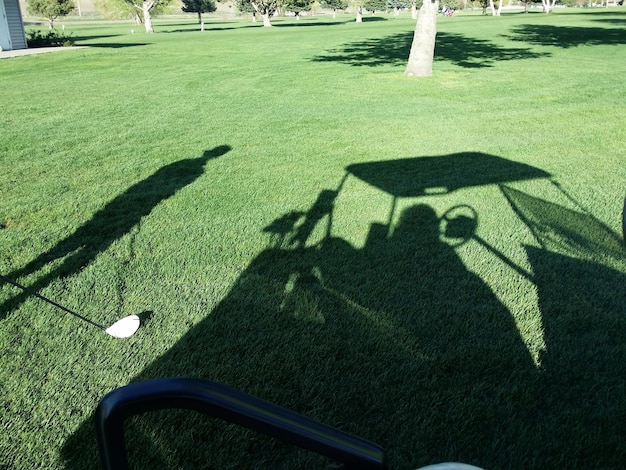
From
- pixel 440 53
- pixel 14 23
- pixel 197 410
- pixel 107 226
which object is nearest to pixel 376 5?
pixel 14 23

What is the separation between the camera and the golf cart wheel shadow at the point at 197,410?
37.2 inches

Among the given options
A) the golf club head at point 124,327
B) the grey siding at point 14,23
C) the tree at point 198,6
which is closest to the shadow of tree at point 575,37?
the golf club head at point 124,327

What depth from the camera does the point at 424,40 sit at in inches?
551

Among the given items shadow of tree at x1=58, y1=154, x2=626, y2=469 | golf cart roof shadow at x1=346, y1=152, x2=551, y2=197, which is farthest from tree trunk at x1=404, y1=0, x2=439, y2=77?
shadow of tree at x1=58, y1=154, x2=626, y2=469

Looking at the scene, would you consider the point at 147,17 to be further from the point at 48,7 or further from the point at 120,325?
the point at 120,325

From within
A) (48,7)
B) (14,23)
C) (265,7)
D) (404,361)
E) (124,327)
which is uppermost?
(48,7)

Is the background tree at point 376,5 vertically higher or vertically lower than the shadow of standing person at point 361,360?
higher

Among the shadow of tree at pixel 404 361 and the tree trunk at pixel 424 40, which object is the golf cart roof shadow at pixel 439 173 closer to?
the shadow of tree at pixel 404 361

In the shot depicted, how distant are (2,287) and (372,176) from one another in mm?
4149

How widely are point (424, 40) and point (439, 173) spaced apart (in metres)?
9.01

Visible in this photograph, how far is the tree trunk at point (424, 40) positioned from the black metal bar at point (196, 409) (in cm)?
1409

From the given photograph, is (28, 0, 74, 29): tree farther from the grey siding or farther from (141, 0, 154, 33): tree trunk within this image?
the grey siding

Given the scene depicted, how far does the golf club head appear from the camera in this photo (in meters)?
3.24

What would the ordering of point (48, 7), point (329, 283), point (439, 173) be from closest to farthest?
point (329, 283) < point (439, 173) < point (48, 7)
